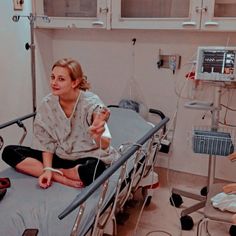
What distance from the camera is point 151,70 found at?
9.99 ft

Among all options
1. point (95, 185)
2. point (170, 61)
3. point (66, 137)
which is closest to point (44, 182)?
point (66, 137)

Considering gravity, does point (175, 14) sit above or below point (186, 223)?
above

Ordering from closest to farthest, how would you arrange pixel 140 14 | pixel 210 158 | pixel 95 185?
pixel 95 185 → pixel 210 158 → pixel 140 14

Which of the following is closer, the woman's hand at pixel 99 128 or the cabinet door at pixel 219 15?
the woman's hand at pixel 99 128

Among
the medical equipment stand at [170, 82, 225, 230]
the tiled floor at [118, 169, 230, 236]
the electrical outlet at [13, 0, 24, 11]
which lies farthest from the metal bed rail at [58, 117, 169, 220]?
the electrical outlet at [13, 0, 24, 11]

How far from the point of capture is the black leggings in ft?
5.78

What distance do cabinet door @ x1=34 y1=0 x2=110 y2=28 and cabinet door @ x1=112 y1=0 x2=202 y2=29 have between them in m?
0.11

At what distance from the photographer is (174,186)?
9.50ft

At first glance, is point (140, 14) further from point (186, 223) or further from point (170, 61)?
point (186, 223)

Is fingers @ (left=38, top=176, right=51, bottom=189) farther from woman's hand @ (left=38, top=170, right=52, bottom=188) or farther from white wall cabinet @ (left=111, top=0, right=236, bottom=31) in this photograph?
white wall cabinet @ (left=111, top=0, right=236, bottom=31)

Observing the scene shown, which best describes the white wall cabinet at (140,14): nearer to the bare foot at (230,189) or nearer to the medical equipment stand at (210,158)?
the medical equipment stand at (210,158)

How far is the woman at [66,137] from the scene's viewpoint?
183cm

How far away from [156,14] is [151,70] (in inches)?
22.3

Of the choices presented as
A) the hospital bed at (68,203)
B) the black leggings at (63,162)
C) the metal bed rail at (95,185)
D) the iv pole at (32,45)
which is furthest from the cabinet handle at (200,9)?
the black leggings at (63,162)
